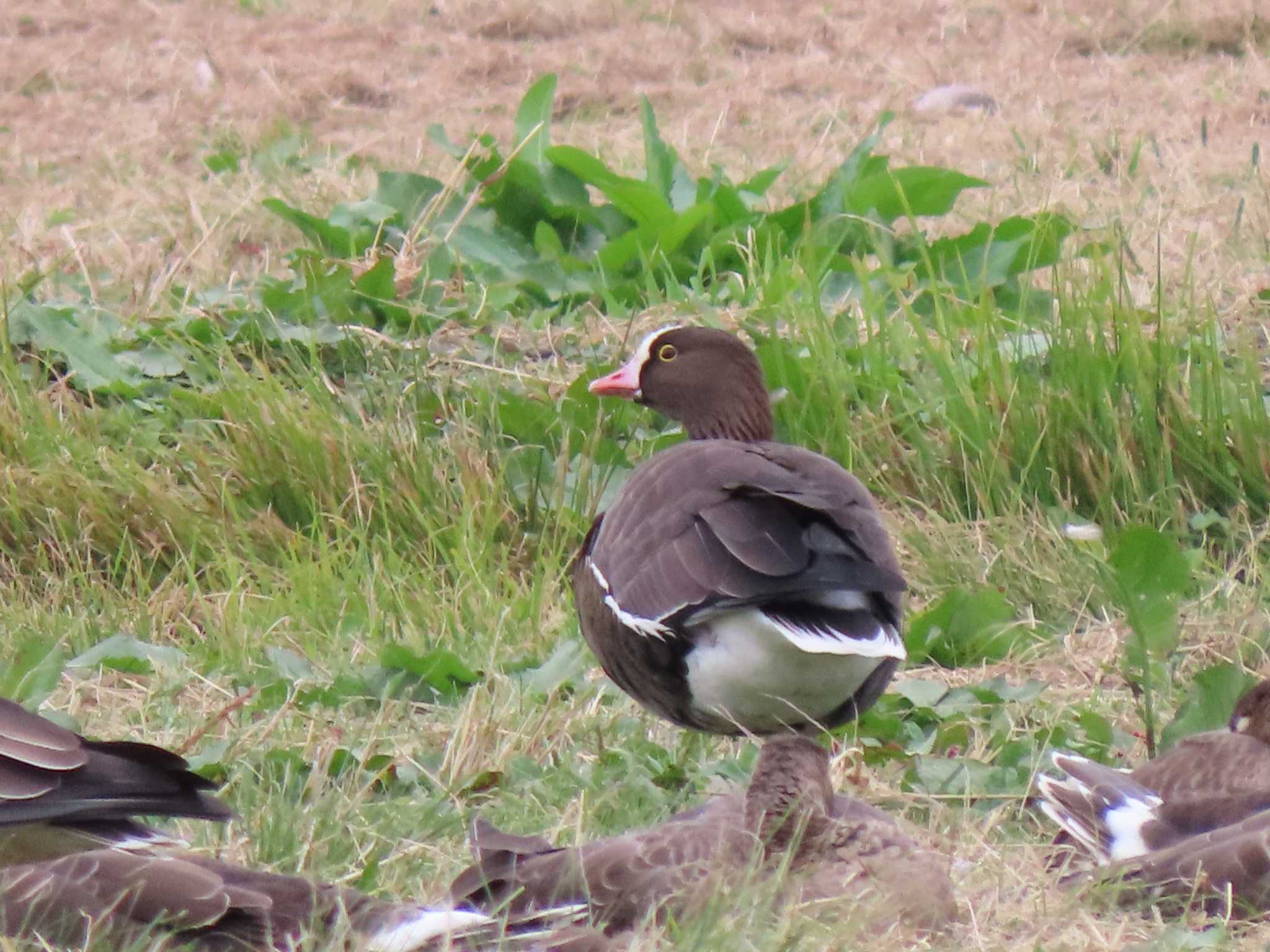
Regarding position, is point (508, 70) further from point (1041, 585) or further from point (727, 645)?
point (727, 645)

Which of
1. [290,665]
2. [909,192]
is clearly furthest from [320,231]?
[290,665]

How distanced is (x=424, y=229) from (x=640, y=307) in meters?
0.89

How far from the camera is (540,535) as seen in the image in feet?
17.8

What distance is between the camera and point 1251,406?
17.0ft

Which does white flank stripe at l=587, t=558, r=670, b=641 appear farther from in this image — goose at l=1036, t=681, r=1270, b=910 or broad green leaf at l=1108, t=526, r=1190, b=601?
broad green leaf at l=1108, t=526, r=1190, b=601

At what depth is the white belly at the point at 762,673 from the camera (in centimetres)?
387

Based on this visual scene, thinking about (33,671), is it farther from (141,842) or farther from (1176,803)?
(1176,803)

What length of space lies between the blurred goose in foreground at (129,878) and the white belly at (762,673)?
1.02 meters

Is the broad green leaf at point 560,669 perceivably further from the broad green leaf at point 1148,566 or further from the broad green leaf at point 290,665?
the broad green leaf at point 1148,566

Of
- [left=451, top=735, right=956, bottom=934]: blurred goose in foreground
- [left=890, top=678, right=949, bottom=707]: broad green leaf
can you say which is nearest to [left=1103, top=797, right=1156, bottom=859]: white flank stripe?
[left=451, top=735, right=956, bottom=934]: blurred goose in foreground

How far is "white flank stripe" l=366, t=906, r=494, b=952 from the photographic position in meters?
2.91

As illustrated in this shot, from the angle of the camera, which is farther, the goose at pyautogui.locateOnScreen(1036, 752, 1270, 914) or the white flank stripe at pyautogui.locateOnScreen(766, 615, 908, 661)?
the white flank stripe at pyautogui.locateOnScreen(766, 615, 908, 661)

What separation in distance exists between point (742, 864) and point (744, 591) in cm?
58

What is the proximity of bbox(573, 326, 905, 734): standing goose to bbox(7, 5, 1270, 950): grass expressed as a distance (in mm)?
209
